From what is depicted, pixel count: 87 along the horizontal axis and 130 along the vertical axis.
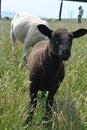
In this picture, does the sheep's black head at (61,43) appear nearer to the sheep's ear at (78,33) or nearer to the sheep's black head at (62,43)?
the sheep's black head at (62,43)

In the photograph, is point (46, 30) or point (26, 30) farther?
point (26, 30)

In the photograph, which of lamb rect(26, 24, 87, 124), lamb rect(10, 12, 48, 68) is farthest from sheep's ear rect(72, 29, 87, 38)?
lamb rect(10, 12, 48, 68)

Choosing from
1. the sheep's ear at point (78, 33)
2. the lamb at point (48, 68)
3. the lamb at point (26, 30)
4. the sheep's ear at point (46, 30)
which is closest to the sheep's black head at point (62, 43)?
the lamb at point (48, 68)

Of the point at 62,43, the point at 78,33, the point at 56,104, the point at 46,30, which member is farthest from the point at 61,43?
the point at 56,104

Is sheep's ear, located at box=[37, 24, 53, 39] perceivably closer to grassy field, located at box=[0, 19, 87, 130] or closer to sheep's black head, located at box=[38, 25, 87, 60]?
sheep's black head, located at box=[38, 25, 87, 60]

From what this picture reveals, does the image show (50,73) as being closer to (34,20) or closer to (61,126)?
(61,126)

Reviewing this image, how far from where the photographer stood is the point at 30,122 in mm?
4215

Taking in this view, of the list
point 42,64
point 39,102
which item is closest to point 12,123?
point 42,64

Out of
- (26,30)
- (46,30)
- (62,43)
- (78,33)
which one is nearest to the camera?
(62,43)

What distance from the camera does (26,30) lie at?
851 centimetres

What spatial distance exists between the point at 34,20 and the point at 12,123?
17.0ft

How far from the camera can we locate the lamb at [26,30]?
7.76 metres

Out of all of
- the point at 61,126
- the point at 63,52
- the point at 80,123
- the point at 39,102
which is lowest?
the point at 39,102

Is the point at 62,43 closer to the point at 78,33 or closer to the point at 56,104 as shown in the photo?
the point at 78,33
